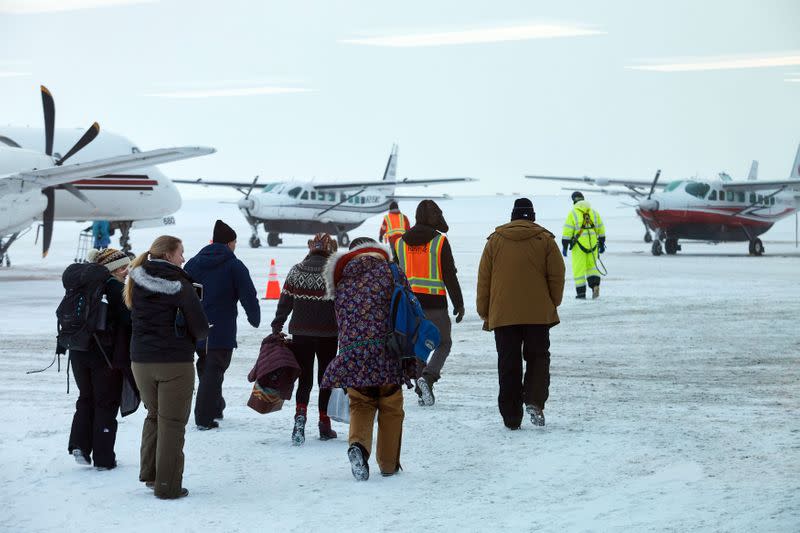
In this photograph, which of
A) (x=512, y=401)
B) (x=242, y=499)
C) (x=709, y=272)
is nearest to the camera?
(x=242, y=499)

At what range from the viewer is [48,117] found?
25250mm

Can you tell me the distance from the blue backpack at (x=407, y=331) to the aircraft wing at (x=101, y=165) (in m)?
15.4

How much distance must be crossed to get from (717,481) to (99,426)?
3967 millimetres

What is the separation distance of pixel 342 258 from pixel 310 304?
0.96 m

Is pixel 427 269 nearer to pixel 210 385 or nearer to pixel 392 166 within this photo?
pixel 210 385

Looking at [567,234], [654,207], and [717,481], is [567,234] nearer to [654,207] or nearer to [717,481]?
[717,481]

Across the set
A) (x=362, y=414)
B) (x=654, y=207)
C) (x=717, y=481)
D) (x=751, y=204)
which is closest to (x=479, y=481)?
(x=362, y=414)

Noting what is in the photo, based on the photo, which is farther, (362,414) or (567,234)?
(567,234)

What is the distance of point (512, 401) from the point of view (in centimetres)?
852

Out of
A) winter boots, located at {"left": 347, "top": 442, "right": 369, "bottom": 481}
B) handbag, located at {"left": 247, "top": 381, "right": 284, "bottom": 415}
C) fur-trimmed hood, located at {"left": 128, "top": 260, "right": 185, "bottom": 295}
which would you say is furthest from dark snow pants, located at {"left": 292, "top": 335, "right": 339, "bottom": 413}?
fur-trimmed hood, located at {"left": 128, "top": 260, "right": 185, "bottom": 295}

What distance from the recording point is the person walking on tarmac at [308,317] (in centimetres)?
802

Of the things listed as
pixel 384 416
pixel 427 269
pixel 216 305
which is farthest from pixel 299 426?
pixel 427 269

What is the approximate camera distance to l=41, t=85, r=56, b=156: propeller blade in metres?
24.8

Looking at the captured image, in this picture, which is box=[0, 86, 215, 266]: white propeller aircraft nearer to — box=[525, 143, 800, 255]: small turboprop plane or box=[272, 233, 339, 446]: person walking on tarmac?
box=[272, 233, 339, 446]: person walking on tarmac
